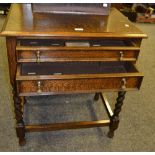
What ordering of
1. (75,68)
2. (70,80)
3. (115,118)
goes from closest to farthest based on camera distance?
(70,80)
(75,68)
(115,118)

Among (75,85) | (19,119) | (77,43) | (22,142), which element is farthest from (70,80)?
(22,142)

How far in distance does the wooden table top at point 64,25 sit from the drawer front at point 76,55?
84 millimetres

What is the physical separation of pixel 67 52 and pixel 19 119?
1.50 feet

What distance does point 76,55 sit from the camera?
3.22 ft

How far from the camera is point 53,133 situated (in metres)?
1.33

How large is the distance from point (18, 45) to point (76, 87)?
1.06ft

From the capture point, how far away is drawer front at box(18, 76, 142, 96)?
924 mm

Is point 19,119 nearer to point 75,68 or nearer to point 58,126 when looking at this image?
point 58,126

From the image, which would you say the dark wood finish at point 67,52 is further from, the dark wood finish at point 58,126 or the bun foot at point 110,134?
the bun foot at point 110,134

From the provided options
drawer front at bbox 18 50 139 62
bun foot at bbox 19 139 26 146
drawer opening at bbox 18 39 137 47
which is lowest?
bun foot at bbox 19 139 26 146

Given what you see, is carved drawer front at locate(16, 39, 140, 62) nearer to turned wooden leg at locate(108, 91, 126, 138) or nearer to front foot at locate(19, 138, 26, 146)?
turned wooden leg at locate(108, 91, 126, 138)

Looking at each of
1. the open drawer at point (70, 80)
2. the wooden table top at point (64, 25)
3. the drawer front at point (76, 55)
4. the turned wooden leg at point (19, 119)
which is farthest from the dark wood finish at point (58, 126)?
the wooden table top at point (64, 25)

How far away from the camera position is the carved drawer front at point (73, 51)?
3.08ft

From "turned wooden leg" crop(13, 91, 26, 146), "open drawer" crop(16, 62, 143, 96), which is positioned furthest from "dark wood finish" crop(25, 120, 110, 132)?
"open drawer" crop(16, 62, 143, 96)
